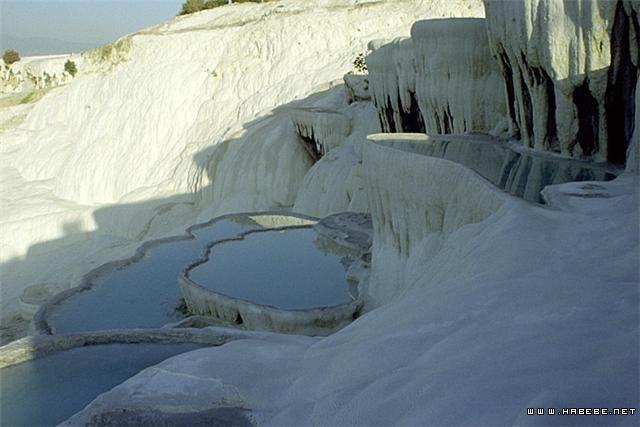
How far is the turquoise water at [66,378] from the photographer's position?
414cm

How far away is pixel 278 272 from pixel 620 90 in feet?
16.4

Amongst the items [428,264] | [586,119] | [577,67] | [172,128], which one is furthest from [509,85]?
[172,128]

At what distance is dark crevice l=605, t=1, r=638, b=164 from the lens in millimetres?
6672

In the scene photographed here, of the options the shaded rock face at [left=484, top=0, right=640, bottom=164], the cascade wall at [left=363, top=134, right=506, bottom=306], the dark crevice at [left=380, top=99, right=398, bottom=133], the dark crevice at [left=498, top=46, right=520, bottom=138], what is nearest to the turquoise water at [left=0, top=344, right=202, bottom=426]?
the cascade wall at [left=363, top=134, right=506, bottom=306]

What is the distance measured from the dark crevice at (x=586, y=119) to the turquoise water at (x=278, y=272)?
132 inches

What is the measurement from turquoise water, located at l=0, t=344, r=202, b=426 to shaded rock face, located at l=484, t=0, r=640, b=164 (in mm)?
4796

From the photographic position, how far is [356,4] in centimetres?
2433

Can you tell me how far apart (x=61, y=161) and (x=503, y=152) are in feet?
69.1

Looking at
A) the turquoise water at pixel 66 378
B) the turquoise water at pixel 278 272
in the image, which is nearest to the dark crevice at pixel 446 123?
the turquoise water at pixel 278 272

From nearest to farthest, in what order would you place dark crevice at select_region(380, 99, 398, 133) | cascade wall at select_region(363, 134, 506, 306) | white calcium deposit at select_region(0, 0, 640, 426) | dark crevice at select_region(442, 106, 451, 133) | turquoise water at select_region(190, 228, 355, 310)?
white calcium deposit at select_region(0, 0, 640, 426) < cascade wall at select_region(363, 134, 506, 306) < turquoise water at select_region(190, 228, 355, 310) < dark crevice at select_region(442, 106, 451, 133) < dark crevice at select_region(380, 99, 398, 133)

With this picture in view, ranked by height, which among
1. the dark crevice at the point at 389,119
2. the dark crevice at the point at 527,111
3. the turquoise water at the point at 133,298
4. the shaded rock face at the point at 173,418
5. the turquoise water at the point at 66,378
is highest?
the dark crevice at the point at 527,111

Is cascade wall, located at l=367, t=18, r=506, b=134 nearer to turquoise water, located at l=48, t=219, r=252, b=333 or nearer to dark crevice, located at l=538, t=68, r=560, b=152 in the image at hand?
dark crevice, located at l=538, t=68, r=560, b=152

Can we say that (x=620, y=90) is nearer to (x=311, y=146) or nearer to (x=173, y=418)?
(x=173, y=418)

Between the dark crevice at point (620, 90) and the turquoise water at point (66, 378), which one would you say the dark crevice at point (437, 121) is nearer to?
the dark crevice at point (620, 90)
